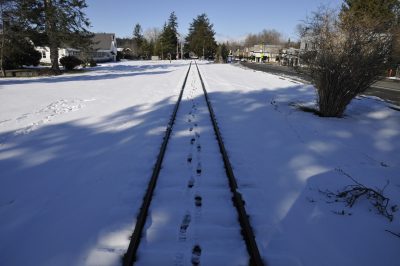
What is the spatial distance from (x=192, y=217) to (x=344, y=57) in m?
8.17

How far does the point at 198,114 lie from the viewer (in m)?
10.9

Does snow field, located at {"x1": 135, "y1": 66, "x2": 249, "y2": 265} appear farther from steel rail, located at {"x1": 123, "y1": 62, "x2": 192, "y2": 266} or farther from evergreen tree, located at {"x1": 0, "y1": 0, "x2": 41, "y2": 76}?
evergreen tree, located at {"x1": 0, "y1": 0, "x2": 41, "y2": 76}

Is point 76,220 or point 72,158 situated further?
point 72,158

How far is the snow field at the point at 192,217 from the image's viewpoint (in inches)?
135

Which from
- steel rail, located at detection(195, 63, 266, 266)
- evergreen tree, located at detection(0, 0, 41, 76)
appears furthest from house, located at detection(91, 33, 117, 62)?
steel rail, located at detection(195, 63, 266, 266)

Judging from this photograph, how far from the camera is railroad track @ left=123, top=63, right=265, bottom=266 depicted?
3.42 m

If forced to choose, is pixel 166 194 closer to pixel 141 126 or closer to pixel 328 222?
pixel 328 222

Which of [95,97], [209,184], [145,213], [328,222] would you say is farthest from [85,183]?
[95,97]

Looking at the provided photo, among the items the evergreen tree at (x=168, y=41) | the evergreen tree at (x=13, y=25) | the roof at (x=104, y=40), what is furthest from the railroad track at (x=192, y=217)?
the evergreen tree at (x=168, y=41)

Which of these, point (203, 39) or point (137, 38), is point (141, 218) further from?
point (137, 38)

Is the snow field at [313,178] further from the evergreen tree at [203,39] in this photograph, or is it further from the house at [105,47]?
the evergreen tree at [203,39]

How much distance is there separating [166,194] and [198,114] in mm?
6303

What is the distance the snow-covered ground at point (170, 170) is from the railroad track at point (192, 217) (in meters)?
0.20

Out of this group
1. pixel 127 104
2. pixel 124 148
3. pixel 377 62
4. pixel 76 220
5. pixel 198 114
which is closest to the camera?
pixel 76 220
